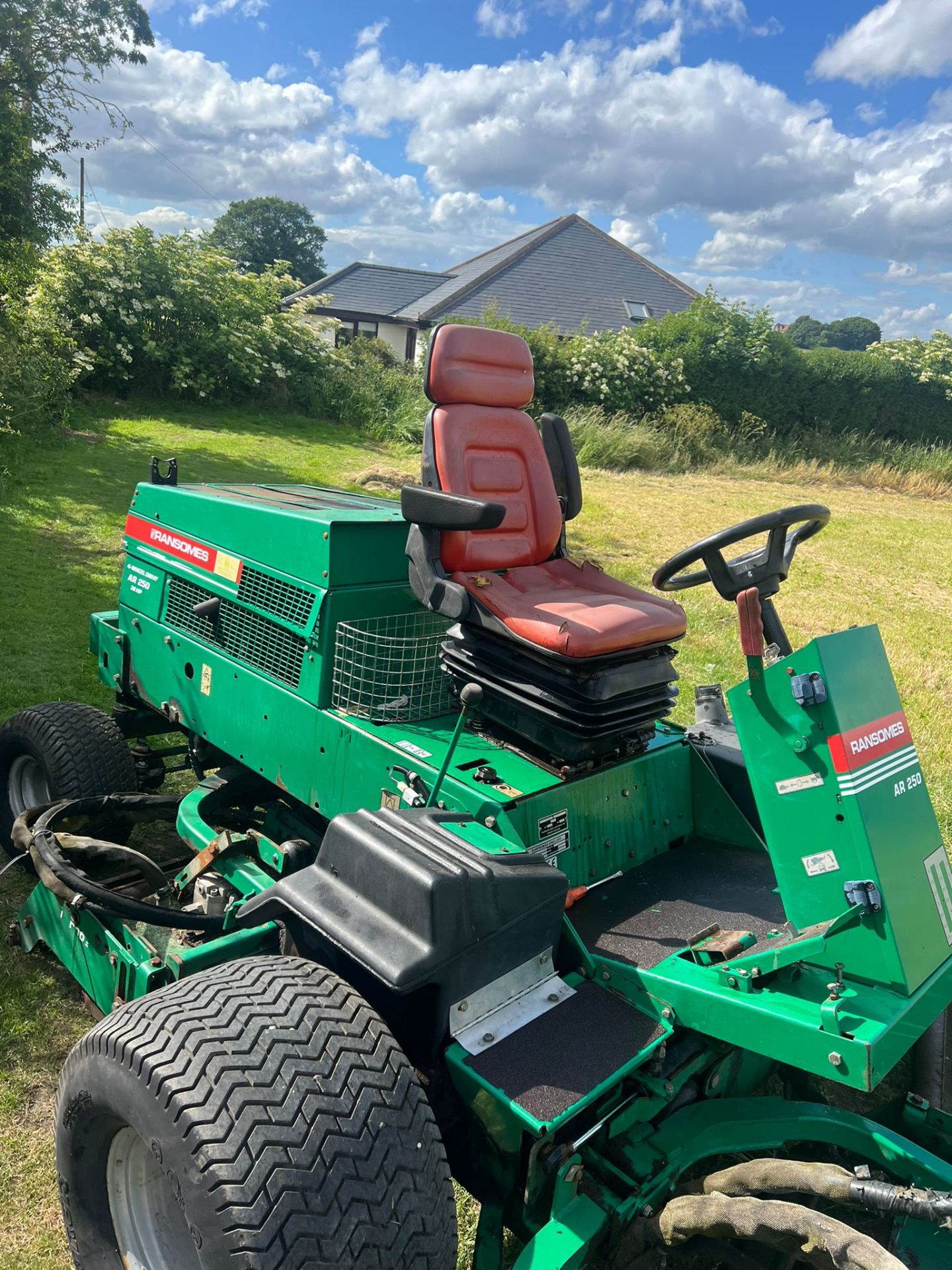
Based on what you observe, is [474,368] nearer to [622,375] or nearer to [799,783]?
[799,783]

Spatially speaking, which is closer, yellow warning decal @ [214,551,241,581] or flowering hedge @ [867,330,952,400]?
yellow warning decal @ [214,551,241,581]

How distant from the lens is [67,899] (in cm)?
278

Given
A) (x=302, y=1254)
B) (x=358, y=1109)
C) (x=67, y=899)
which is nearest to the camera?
(x=302, y=1254)

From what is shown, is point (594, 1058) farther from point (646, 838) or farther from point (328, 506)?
point (328, 506)

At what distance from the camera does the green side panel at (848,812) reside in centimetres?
205

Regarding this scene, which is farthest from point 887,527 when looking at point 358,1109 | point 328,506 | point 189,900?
point 358,1109

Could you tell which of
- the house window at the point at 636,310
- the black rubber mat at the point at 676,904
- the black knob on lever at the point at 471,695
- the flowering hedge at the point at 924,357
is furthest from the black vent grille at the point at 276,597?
the house window at the point at 636,310

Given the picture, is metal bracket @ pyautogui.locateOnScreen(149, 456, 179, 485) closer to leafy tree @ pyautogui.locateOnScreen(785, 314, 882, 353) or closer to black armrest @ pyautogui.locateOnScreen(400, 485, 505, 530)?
black armrest @ pyautogui.locateOnScreen(400, 485, 505, 530)

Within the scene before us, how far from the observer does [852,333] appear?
245ft

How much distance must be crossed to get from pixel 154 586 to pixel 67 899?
137 cm

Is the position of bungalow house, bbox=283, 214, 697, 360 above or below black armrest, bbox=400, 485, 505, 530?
above

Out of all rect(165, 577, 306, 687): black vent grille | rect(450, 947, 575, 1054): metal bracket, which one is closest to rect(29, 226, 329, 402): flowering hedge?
rect(165, 577, 306, 687): black vent grille

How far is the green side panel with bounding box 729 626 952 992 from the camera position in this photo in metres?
2.05

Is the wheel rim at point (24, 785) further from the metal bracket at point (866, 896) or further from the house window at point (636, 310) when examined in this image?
the house window at point (636, 310)
